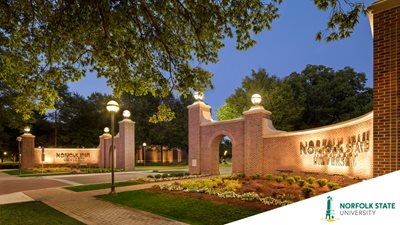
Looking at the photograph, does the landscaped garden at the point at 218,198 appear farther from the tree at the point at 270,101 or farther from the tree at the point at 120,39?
the tree at the point at 270,101

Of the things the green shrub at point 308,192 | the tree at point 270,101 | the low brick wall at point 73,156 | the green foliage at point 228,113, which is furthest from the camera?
the low brick wall at point 73,156

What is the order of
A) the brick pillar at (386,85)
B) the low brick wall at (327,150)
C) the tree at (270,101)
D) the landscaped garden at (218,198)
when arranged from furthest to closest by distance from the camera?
the tree at (270,101)
the low brick wall at (327,150)
the landscaped garden at (218,198)
the brick pillar at (386,85)

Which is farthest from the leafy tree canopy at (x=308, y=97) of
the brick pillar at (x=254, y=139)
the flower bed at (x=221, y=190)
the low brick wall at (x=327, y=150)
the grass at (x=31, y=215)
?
the grass at (x=31, y=215)

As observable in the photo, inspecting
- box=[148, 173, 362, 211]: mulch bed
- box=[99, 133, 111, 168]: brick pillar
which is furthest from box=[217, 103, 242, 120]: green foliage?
box=[148, 173, 362, 211]: mulch bed

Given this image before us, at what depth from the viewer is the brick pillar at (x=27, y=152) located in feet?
113

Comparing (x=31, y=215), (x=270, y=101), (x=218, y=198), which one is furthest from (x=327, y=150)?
(x=270, y=101)

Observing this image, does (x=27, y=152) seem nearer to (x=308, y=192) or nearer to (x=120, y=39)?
(x=120, y=39)

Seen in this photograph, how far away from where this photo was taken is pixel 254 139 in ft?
59.7

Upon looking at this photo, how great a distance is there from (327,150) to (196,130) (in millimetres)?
11442

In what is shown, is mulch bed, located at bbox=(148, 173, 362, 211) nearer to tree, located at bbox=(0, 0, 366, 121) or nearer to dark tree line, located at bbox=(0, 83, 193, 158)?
A: tree, located at bbox=(0, 0, 366, 121)

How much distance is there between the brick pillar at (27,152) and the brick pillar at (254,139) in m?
29.1

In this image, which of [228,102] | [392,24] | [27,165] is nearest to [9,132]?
[27,165]

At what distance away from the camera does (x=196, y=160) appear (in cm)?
2278

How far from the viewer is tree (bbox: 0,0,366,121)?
8508mm
